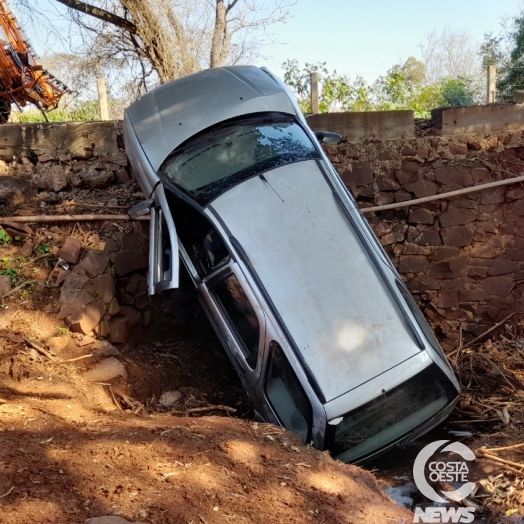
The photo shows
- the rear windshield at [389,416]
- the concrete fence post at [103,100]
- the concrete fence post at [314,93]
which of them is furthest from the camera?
the concrete fence post at [103,100]

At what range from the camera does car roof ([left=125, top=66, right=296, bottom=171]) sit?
5.52 meters

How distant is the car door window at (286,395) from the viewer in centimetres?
437

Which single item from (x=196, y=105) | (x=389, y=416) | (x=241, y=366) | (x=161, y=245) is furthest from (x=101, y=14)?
(x=389, y=416)

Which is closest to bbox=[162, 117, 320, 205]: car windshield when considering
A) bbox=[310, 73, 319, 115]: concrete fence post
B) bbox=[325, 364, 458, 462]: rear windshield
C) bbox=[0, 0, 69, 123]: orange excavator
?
bbox=[325, 364, 458, 462]: rear windshield

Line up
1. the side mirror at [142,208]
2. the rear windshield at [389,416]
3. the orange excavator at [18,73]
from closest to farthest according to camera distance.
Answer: the rear windshield at [389,416] → the side mirror at [142,208] → the orange excavator at [18,73]

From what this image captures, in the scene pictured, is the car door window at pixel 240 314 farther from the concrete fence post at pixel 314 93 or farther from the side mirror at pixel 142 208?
the concrete fence post at pixel 314 93

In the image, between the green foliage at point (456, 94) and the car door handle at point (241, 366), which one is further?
the green foliage at point (456, 94)

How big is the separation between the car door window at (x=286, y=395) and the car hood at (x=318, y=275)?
0.19 metres

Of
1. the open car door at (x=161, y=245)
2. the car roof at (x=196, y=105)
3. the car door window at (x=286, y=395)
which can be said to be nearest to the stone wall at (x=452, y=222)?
the car roof at (x=196, y=105)

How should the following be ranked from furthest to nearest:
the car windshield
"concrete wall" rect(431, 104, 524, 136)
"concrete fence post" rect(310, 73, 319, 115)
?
"concrete fence post" rect(310, 73, 319, 115), "concrete wall" rect(431, 104, 524, 136), the car windshield

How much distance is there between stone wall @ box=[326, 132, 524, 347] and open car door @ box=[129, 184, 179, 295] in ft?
8.96

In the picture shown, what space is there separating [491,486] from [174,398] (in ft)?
9.17

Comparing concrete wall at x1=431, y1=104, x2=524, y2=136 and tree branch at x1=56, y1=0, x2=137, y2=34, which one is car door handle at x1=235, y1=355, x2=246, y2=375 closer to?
concrete wall at x1=431, y1=104, x2=524, y2=136

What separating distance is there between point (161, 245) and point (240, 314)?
984 millimetres
